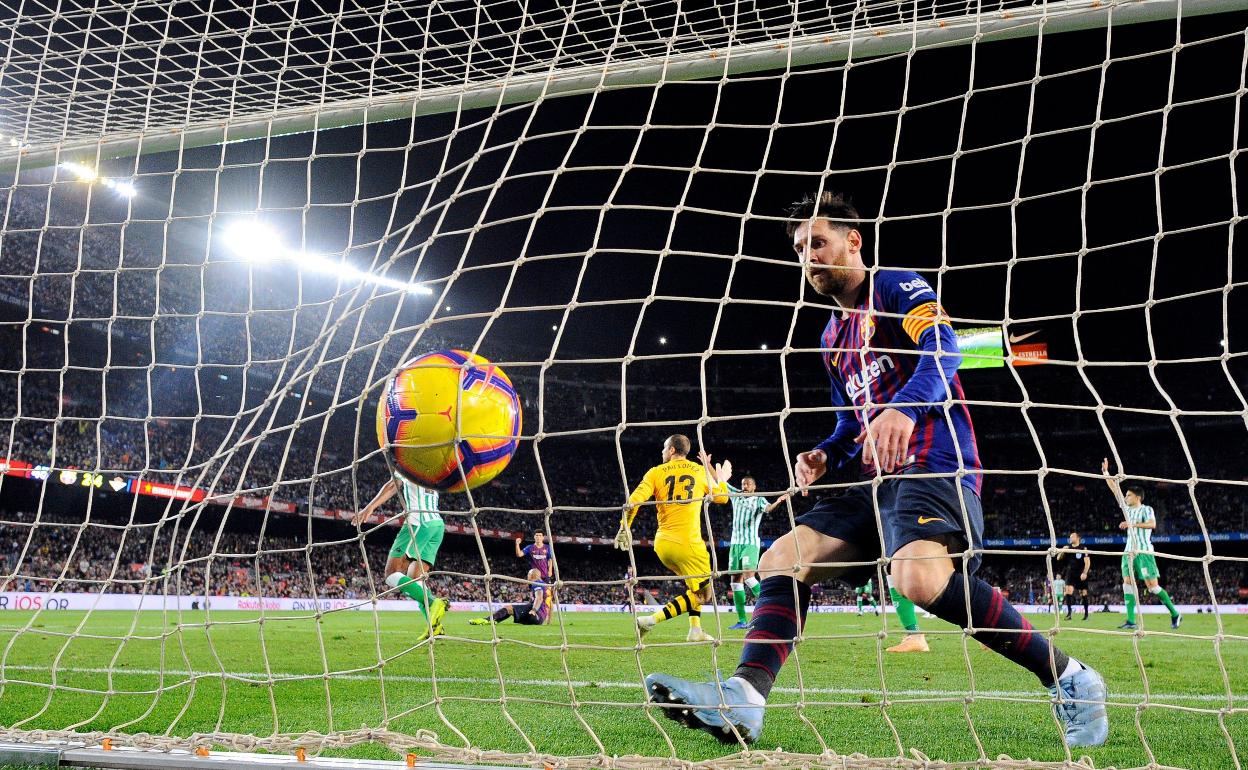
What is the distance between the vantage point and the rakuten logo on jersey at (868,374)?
10.4ft

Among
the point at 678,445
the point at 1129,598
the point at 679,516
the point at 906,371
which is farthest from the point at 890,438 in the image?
the point at 1129,598

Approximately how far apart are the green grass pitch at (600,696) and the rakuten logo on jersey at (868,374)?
87cm

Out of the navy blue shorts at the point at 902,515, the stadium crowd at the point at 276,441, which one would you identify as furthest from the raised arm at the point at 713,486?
the stadium crowd at the point at 276,441

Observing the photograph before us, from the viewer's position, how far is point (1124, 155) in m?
17.9

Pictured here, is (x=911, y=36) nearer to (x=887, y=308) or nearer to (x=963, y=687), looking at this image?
(x=887, y=308)

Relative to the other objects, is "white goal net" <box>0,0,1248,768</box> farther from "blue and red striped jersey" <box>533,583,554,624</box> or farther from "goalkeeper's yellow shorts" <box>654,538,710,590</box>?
"goalkeeper's yellow shorts" <box>654,538,710,590</box>

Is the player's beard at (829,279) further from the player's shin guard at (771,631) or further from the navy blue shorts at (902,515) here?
the player's shin guard at (771,631)

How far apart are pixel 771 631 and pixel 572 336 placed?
32157 millimetres

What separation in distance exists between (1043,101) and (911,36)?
54.3 feet

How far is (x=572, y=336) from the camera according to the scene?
1371 inches

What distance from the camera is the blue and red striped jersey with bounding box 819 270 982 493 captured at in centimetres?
276

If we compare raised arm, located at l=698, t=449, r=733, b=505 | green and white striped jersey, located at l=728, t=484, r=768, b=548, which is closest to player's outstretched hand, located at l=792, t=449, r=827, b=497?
raised arm, located at l=698, t=449, r=733, b=505

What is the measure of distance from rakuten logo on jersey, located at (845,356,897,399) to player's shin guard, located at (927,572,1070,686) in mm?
806

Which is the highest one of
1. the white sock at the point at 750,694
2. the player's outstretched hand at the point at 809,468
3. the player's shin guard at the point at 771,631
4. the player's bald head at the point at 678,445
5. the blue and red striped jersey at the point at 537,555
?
the player's bald head at the point at 678,445
